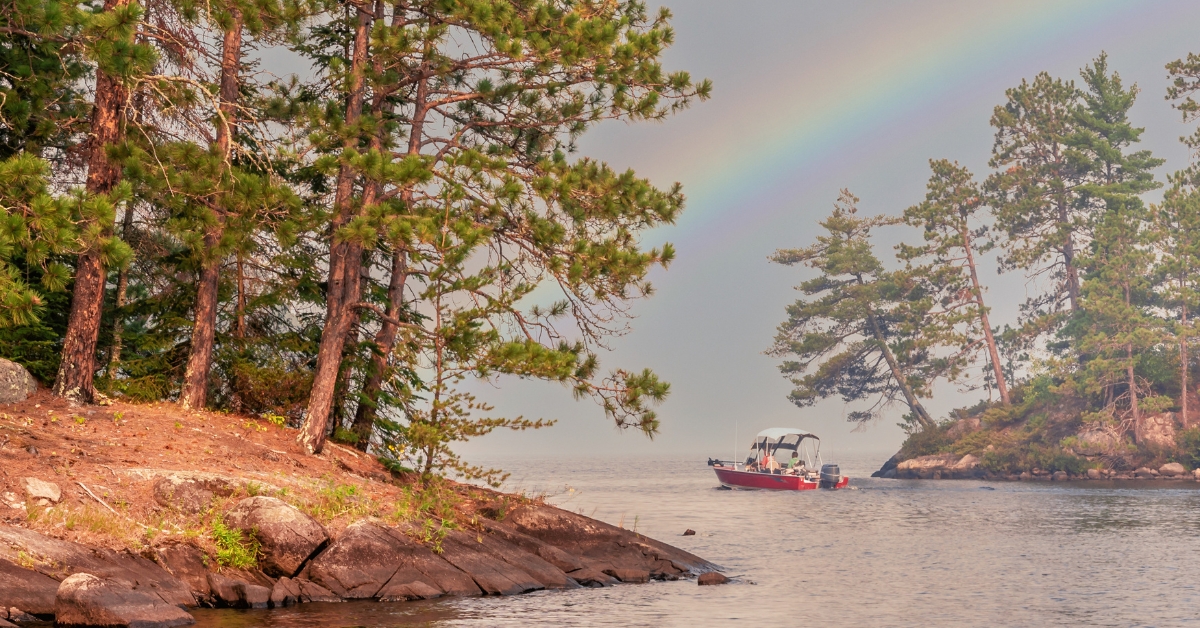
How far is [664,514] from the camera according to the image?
43406mm

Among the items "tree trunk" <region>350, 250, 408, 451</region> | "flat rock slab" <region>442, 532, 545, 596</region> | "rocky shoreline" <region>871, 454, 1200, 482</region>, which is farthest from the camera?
"rocky shoreline" <region>871, 454, 1200, 482</region>

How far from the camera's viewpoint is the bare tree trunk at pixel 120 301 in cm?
2134

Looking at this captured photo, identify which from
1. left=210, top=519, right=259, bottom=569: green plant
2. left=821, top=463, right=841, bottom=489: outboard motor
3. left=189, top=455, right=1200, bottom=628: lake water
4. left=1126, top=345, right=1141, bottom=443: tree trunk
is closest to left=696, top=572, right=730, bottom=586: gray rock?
left=189, top=455, right=1200, bottom=628: lake water

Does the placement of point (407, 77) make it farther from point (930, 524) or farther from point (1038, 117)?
point (1038, 117)

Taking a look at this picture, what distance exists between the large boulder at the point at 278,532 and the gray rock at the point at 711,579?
7.95 m

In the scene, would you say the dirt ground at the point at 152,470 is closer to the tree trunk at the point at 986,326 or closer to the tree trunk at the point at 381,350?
the tree trunk at the point at 381,350

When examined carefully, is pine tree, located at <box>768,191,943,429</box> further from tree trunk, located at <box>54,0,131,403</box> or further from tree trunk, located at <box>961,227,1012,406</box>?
tree trunk, located at <box>54,0,131,403</box>

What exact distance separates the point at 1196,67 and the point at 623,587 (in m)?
59.9

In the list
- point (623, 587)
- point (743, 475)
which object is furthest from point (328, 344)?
point (743, 475)

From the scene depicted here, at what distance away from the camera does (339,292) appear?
21656 mm

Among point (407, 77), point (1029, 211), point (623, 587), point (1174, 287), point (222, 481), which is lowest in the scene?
point (623, 587)

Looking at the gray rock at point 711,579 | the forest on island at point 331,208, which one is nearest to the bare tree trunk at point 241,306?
the forest on island at point 331,208

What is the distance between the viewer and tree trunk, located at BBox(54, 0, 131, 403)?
1845 centimetres

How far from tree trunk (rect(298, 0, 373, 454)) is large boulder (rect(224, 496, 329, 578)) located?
4.28 m
